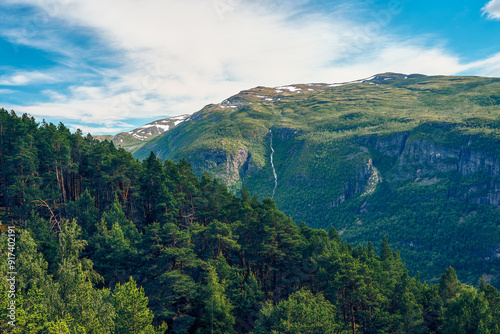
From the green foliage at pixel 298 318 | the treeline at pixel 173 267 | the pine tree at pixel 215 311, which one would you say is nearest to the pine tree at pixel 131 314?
the treeline at pixel 173 267

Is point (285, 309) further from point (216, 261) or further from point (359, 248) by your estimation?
point (359, 248)

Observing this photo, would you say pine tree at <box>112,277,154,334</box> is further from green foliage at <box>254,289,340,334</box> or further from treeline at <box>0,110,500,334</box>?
green foliage at <box>254,289,340,334</box>

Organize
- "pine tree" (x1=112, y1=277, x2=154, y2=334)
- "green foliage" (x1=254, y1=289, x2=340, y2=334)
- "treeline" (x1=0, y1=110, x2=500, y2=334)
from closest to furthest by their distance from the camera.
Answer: "pine tree" (x1=112, y1=277, x2=154, y2=334) < "treeline" (x1=0, y1=110, x2=500, y2=334) < "green foliage" (x1=254, y1=289, x2=340, y2=334)

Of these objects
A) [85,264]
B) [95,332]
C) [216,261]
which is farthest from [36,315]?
[216,261]

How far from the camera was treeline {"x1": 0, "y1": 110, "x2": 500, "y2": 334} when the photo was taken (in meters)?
33.3

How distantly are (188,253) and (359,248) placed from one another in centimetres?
3868

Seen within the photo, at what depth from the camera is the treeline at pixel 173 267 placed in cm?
3334

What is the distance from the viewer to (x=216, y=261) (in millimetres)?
48656

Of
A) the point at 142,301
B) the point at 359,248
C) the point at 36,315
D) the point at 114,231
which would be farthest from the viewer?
the point at 359,248

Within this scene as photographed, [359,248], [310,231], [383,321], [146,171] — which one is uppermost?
[146,171]

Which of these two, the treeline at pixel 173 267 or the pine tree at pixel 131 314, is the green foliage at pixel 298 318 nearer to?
the treeline at pixel 173 267

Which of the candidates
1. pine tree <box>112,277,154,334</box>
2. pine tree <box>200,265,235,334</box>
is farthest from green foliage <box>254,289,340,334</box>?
pine tree <box>112,277,154,334</box>

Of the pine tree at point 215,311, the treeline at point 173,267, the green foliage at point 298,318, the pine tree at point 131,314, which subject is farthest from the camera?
the pine tree at point 215,311

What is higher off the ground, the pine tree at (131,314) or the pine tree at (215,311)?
the pine tree at (131,314)
